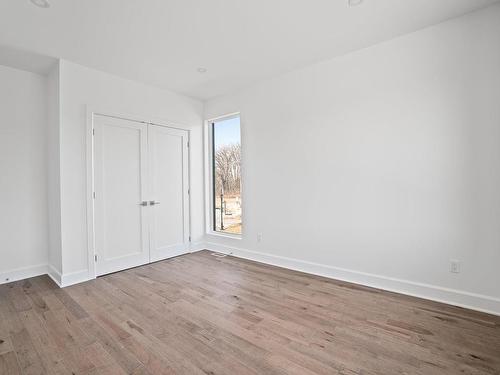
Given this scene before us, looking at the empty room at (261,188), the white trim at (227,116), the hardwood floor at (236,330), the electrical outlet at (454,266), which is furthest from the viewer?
the white trim at (227,116)

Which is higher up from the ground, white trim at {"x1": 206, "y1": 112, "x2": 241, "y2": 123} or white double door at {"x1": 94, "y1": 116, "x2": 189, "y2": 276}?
white trim at {"x1": 206, "y1": 112, "x2": 241, "y2": 123}

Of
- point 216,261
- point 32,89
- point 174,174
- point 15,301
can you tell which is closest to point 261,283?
point 216,261

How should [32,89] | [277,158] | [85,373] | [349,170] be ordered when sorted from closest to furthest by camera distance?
1. [85,373]
2. [349,170]
3. [32,89]
4. [277,158]

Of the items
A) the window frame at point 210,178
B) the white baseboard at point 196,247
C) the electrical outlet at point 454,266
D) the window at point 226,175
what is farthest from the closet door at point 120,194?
the electrical outlet at point 454,266

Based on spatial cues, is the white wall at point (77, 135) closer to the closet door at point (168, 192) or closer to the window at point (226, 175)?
the closet door at point (168, 192)

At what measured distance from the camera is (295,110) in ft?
12.0

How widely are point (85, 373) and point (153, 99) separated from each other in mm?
3654

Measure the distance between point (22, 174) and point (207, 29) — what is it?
318cm

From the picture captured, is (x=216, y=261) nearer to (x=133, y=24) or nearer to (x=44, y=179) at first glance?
(x=44, y=179)

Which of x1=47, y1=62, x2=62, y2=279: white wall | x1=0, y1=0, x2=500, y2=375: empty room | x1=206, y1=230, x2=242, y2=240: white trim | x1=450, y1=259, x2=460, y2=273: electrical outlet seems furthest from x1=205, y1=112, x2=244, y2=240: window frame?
x1=450, y1=259, x2=460, y2=273: electrical outlet

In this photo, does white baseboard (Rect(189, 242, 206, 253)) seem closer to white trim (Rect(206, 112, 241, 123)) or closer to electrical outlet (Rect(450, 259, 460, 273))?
white trim (Rect(206, 112, 241, 123))

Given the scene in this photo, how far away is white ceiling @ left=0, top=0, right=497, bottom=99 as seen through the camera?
2.29 metres

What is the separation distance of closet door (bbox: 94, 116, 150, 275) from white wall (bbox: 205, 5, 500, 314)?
1926mm

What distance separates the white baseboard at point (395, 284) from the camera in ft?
7.98
